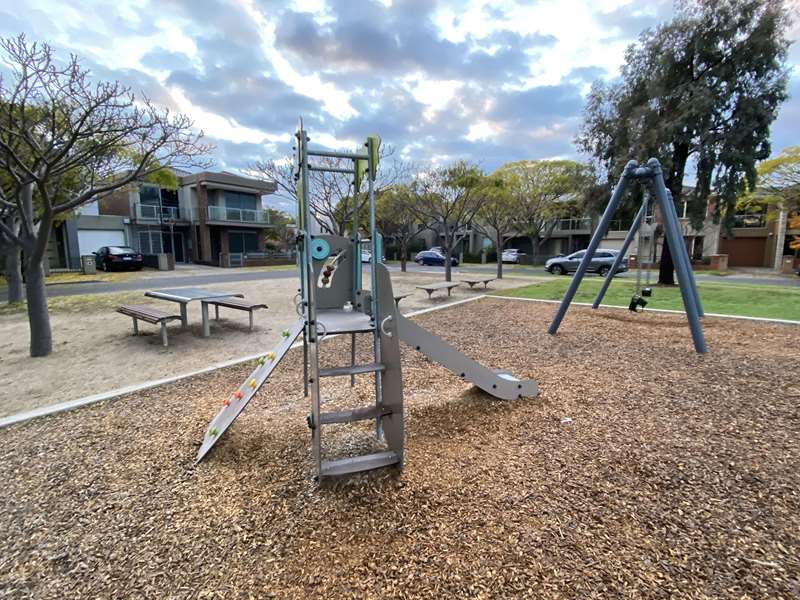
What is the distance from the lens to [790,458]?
2613 millimetres

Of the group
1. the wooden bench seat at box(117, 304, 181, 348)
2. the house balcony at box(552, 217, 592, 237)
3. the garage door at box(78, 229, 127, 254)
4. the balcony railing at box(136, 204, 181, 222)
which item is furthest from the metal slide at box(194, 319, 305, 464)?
the house balcony at box(552, 217, 592, 237)

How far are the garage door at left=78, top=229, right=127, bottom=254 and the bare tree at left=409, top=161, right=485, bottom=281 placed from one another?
20187mm

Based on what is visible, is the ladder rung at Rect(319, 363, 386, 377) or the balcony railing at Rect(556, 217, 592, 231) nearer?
the ladder rung at Rect(319, 363, 386, 377)

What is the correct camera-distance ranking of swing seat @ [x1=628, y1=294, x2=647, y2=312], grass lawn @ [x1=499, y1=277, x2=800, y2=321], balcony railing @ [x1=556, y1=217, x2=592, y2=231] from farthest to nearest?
balcony railing @ [x1=556, y1=217, x2=592, y2=231] → grass lawn @ [x1=499, y1=277, x2=800, y2=321] → swing seat @ [x1=628, y1=294, x2=647, y2=312]

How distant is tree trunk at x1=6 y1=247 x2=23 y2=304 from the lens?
390 inches

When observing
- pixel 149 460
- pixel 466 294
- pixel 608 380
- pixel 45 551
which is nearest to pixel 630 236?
pixel 608 380

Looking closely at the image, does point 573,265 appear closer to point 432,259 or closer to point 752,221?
point 432,259

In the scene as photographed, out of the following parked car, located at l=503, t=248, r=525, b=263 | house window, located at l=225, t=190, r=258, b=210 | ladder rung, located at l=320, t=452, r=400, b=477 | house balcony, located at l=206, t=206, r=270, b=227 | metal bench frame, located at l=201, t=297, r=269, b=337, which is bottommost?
ladder rung, located at l=320, t=452, r=400, b=477

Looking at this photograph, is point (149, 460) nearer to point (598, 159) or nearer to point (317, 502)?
point (317, 502)

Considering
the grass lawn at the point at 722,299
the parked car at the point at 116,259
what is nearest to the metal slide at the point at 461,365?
the grass lawn at the point at 722,299

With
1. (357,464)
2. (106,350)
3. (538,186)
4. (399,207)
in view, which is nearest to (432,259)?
(538,186)

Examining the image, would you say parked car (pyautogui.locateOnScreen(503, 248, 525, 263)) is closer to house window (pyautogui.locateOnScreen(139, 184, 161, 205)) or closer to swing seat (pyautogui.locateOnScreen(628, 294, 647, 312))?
swing seat (pyautogui.locateOnScreen(628, 294, 647, 312))

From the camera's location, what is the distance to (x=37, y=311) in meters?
5.63

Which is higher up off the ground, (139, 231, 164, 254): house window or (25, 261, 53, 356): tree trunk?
(139, 231, 164, 254): house window
